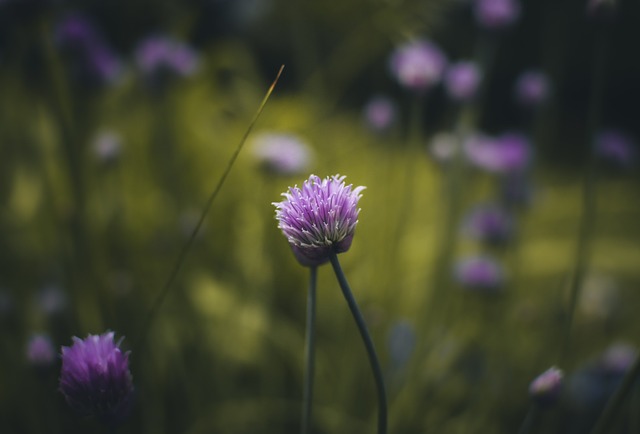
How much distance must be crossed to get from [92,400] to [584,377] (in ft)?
2.57

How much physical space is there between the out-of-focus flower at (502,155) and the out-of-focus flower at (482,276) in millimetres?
199

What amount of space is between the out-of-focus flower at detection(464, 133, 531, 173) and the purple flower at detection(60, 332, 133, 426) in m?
0.84

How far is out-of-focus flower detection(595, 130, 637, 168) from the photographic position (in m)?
1.08

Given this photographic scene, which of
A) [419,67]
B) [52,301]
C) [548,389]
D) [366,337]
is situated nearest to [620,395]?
[548,389]

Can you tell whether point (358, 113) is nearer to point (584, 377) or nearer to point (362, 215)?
point (362, 215)

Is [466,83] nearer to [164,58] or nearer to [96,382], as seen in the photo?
[164,58]

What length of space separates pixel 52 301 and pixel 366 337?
0.76 m

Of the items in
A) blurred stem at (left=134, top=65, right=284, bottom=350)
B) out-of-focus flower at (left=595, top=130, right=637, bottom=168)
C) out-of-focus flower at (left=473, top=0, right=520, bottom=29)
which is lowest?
blurred stem at (left=134, top=65, right=284, bottom=350)

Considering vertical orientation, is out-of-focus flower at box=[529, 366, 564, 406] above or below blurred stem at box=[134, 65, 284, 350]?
below

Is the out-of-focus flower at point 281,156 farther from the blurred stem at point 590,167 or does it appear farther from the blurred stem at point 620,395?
the blurred stem at point 620,395

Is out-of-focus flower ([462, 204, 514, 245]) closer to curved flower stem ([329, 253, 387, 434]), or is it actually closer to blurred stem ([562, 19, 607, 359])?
blurred stem ([562, 19, 607, 359])

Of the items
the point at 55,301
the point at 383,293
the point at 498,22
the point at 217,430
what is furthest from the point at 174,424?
the point at 498,22

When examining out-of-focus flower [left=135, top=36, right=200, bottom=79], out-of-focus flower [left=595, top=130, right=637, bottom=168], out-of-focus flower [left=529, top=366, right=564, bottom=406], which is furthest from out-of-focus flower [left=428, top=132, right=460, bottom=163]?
out-of-focus flower [left=529, top=366, right=564, bottom=406]

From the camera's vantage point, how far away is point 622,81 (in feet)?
9.39
